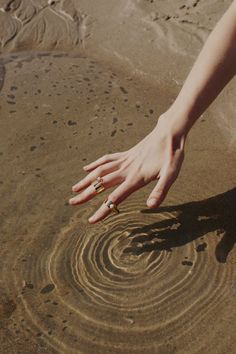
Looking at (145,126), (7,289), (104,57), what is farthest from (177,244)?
(104,57)

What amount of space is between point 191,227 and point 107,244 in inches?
12.3

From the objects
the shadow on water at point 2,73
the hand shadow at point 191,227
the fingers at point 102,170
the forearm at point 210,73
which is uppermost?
the shadow on water at point 2,73

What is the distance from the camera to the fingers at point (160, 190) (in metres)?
1.70

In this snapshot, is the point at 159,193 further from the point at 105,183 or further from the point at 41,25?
the point at 41,25

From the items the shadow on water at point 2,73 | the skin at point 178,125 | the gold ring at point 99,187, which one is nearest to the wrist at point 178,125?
the skin at point 178,125

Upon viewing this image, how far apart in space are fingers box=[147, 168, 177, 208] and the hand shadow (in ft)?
1.08

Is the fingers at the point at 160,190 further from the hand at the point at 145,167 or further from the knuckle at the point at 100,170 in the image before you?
the knuckle at the point at 100,170

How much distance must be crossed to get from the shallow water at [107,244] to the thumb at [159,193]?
33cm

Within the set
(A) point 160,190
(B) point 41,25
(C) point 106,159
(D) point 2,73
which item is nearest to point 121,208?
(C) point 106,159

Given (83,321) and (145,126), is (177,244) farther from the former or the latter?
(145,126)

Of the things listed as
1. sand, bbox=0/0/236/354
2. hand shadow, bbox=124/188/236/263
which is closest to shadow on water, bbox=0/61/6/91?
sand, bbox=0/0/236/354

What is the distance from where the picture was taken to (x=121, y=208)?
2.16m

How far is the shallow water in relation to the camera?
1.75m

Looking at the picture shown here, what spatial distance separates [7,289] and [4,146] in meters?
0.83
